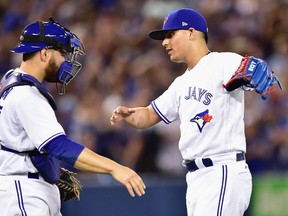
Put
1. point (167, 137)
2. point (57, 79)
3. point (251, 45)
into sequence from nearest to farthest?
point (57, 79) → point (167, 137) → point (251, 45)

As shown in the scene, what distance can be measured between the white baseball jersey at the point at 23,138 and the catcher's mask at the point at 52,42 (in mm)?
290

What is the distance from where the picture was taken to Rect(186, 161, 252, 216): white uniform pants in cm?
552

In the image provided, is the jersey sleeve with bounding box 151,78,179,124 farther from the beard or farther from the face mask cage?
the beard

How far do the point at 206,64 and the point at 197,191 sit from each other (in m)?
0.93

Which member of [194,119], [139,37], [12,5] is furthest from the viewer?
[12,5]

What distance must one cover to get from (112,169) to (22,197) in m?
0.68

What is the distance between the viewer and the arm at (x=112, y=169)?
15.6 ft

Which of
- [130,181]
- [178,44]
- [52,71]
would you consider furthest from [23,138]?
[178,44]

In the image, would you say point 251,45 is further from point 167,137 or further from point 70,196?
point 70,196

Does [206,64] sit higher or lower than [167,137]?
higher

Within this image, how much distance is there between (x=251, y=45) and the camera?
10.3 meters

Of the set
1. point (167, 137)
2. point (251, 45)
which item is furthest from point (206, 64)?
point (251, 45)

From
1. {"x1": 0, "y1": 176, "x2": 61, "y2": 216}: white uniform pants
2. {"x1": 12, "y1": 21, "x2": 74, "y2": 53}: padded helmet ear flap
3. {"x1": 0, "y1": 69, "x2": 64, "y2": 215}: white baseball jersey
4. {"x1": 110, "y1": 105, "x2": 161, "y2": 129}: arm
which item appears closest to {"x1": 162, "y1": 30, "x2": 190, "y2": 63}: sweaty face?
{"x1": 110, "y1": 105, "x2": 161, "y2": 129}: arm

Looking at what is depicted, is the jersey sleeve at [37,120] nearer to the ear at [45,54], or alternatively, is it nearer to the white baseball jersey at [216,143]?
the ear at [45,54]
